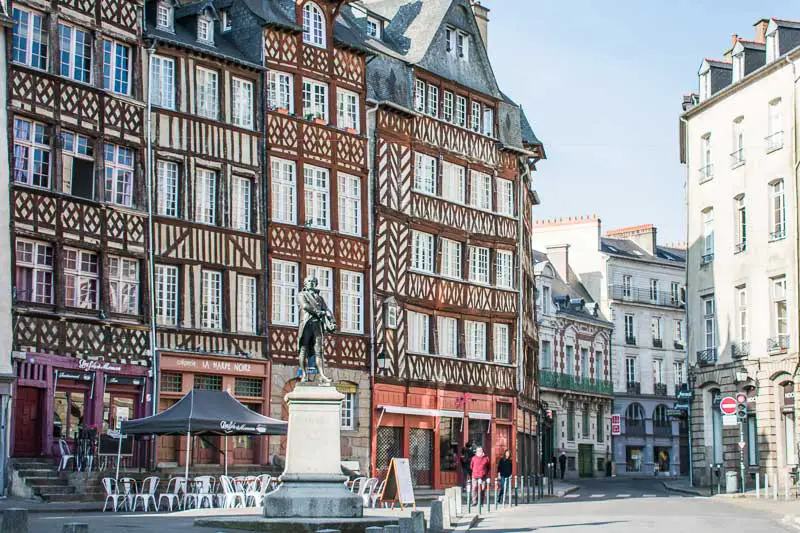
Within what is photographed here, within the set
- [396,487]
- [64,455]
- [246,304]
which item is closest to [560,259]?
[246,304]

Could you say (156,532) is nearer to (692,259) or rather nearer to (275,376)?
(275,376)

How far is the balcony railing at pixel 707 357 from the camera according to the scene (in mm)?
37306

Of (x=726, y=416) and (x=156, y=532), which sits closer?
(x=156, y=532)

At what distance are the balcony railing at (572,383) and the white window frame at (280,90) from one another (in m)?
26.0

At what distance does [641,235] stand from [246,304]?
39.6m

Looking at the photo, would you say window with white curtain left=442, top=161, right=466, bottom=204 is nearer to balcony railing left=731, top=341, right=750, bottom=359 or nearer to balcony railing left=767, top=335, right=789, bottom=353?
balcony railing left=731, top=341, right=750, bottom=359

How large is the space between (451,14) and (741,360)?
12.7 meters

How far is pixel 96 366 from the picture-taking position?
2661cm

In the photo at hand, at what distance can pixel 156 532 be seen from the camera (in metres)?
15.6

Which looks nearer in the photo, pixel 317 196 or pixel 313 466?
pixel 313 466

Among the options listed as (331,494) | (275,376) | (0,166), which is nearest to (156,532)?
(331,494)

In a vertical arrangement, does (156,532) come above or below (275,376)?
below

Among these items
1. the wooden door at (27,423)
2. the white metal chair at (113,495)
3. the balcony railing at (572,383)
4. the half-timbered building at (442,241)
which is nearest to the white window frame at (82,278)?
the wooden door at (27,423)

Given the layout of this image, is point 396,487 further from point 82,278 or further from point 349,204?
point 349,204
